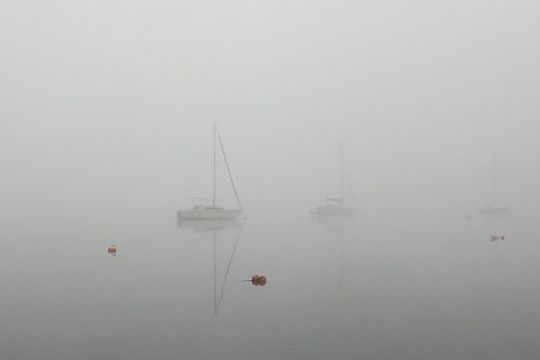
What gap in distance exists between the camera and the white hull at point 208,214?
8.18ft

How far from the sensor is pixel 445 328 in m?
1.91

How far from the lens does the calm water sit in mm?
1813

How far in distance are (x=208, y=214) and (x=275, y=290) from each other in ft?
1.79

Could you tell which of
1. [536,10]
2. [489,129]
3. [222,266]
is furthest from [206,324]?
[536,10]

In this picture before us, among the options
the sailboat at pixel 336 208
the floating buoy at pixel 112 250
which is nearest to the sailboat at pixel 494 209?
the sailboat at pixel 336 208

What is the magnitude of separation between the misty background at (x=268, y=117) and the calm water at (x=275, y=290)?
24 millimetres

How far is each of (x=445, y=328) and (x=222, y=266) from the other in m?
1.00

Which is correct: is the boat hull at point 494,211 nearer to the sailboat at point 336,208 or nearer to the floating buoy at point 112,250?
the sailboat at point 336,208

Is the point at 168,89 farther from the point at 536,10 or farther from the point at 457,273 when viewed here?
the point at 536,10

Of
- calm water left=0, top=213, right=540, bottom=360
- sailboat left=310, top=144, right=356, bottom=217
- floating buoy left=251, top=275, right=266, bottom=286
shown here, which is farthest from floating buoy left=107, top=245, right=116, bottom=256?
sailboat left=310, top=144, right=356, bottom=217

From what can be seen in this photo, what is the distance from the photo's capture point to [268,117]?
2.49 m

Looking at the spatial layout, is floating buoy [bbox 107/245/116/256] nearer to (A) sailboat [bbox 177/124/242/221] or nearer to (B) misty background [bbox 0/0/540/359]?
(B) misty background [bbox 0/0/540/359]

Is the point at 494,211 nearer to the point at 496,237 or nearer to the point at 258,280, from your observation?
the point at 496,237

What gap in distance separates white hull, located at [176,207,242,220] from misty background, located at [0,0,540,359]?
1.8 inches
